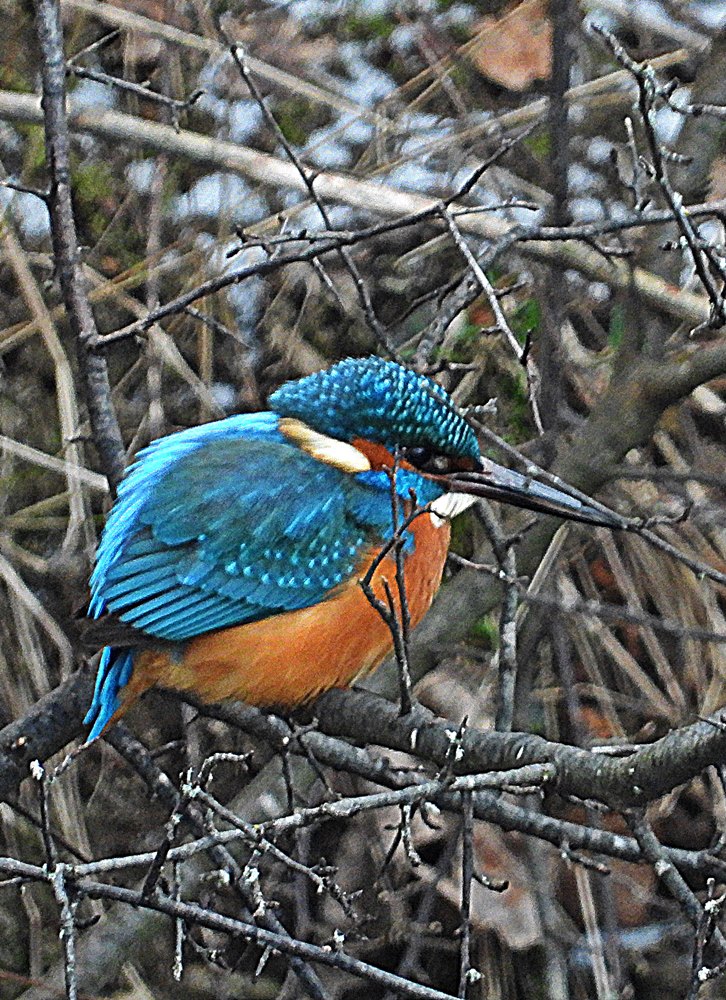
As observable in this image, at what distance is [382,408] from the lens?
96.7 inches

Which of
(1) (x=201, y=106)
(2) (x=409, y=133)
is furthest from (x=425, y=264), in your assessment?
(1) (x=201, y=106)

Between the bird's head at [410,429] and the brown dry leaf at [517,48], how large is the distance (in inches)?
68.3

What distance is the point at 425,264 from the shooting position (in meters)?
3.73

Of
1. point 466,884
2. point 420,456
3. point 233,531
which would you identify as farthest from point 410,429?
point 466,884

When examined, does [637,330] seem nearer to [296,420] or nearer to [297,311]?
[296,420]

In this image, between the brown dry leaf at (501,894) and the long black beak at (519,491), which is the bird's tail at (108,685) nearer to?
the long black beak at (519,491)

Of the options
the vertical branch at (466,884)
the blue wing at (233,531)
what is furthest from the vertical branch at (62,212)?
the vertical branch at (466,884)

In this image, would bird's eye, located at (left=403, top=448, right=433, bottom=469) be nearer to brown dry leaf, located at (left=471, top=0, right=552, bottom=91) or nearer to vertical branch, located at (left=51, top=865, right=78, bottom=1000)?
vertical branch, located at (left=51, top=865, right=78, bottom=1000)

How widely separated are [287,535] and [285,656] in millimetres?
208

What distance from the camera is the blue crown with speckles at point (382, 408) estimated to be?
95.0 inches

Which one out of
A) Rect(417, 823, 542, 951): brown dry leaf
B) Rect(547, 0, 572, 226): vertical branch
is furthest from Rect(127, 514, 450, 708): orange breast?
Rect(547, 0, 572, 226): vertical branch

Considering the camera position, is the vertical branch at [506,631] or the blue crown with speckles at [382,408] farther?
the blue crown with speckles at [382,408]

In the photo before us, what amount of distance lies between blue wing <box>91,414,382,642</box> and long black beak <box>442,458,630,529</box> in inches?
5.9

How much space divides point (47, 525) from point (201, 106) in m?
1.23
